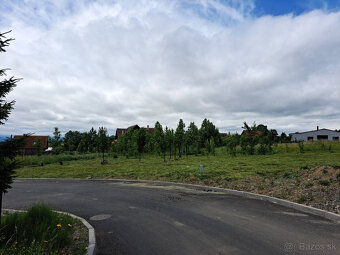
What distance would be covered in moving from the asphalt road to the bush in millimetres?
879

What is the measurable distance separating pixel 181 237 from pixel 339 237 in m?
3.73

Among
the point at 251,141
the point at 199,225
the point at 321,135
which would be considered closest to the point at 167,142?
the point at 251,141

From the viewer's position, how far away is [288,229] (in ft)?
17.3

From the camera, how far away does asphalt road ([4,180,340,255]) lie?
4387 millimetres

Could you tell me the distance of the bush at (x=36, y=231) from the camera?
4203mm

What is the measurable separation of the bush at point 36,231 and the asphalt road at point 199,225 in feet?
2.88

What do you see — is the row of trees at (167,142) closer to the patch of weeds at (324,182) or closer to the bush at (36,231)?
the patch of weeds at (324,182)

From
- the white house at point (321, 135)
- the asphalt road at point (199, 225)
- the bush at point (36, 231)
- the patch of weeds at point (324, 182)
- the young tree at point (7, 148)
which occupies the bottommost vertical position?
the asphalt road at point (199, 225)

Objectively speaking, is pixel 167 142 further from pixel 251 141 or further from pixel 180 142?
pixel 251 141

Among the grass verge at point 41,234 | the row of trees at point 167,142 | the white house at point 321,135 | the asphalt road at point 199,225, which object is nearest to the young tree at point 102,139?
the row of trees at point 167,142

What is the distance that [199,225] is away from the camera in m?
5.63

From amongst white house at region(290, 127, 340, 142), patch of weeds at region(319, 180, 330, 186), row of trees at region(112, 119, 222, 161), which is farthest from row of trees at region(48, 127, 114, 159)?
white house at region(290, 127, 340, 142)

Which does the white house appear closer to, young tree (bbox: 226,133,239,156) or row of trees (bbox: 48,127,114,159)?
young tree (bbox: 226,133,239,156)

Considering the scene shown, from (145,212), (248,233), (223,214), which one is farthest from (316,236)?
(145,212)
